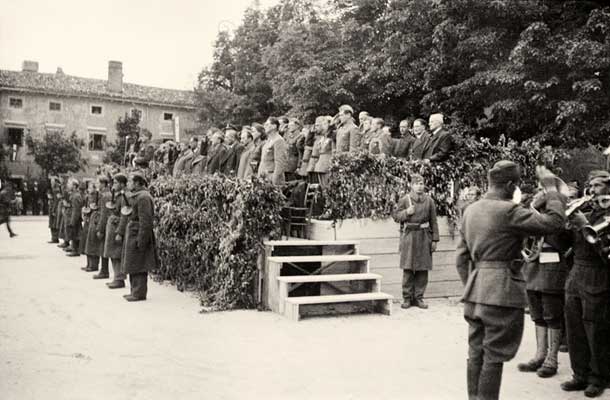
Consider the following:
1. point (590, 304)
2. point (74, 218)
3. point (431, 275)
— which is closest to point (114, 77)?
point (74, 218)

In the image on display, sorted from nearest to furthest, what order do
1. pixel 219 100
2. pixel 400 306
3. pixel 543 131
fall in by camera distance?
pixel 400 306
pixel 543 131
pixel 219 100

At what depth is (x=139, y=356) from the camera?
6.38m

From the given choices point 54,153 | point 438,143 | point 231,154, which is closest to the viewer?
point 438,143

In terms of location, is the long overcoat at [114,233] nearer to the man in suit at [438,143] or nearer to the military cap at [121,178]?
the military cap at [121,178]

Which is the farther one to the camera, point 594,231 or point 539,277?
point 539,277

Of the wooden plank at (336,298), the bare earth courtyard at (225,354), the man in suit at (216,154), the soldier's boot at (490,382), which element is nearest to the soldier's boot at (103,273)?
the bare earth courtyard at (225,354)

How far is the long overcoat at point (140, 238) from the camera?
972cm

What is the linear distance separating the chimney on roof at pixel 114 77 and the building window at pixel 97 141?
3.99m

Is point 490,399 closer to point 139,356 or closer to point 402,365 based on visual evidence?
point 402,365

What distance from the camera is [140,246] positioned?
9773 mm

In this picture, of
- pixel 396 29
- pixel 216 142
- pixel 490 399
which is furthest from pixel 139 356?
pixel 396 29

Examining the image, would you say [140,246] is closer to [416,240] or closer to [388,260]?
[388,260]

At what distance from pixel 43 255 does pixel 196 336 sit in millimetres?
10192

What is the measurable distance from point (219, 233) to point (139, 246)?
1.35 meters
